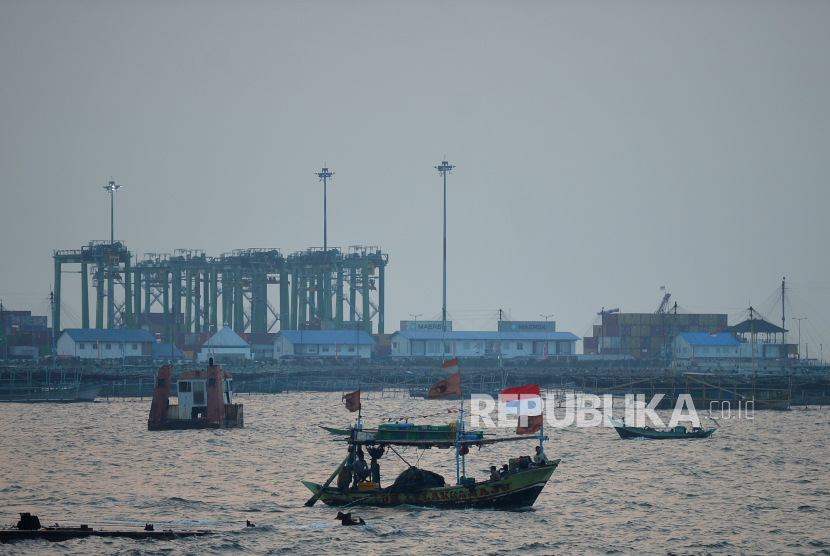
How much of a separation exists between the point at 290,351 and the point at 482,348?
33.3 metres

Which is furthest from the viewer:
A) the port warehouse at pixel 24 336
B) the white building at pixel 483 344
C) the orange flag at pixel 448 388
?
the port warehouse at pixel 24 336

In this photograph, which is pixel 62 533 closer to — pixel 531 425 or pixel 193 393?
pixel 531 425

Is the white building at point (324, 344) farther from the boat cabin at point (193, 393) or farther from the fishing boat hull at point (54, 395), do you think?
the boat cabin at point (193, 393)

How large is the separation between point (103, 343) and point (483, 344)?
63.7 metres

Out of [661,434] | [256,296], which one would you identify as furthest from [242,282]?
[661,434]

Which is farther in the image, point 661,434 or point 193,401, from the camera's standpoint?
point 661,434

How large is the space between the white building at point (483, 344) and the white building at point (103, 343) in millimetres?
43432

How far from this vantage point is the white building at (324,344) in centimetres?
16512

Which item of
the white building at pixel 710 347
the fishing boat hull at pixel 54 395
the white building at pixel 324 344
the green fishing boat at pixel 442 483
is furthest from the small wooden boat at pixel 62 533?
the white building at pixel 710 347

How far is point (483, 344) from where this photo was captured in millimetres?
171375

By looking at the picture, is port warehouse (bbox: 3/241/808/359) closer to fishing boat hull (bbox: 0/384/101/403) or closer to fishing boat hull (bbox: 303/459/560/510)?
fishing boat hull (bbox: 0/384/101/403)

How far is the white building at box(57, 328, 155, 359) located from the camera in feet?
512

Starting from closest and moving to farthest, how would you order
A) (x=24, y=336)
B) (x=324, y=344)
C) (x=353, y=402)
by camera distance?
(x=353, y=402)
(x=324, y=344)
(x=24, y=336)

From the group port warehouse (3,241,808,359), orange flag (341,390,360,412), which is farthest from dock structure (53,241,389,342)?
orange flag (341,390,360,412)
